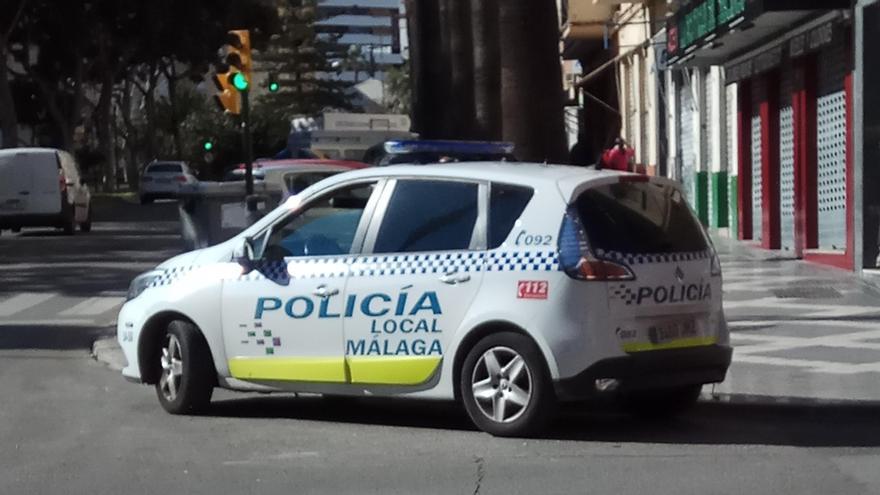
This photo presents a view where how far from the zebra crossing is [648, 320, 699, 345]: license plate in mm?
8794

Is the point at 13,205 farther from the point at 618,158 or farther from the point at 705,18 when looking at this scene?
the point at 705,18

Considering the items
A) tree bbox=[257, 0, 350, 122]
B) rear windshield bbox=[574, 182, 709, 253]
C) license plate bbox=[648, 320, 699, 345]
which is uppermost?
tree bbox=[257, 0, 350, 122]

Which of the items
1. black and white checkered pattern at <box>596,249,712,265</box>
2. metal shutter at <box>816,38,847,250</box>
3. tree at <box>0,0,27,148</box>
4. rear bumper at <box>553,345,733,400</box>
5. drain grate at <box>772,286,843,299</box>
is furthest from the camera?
tree at <box>0,0,27,148</box>

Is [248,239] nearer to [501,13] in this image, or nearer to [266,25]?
[501,13]

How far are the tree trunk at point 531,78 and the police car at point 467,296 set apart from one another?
5.06 m

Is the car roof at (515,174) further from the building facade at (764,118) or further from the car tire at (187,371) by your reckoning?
the building facade at (764,118)

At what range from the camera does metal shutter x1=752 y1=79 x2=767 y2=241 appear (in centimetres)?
2791

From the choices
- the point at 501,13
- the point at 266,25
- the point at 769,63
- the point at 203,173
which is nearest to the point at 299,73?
the point at 203,173

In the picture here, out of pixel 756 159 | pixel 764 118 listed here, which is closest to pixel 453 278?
pixel 764 118

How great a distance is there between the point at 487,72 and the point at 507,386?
24.5 feet

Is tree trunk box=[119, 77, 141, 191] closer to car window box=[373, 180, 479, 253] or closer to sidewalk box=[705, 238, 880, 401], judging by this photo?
sidewalk box=[705, 238, 880, 401]

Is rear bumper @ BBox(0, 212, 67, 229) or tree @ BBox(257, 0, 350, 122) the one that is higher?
tree @ BBox(257, 0, 350, 122)

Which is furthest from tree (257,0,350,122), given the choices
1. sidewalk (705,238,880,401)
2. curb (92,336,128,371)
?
curb (92,336,128,371)

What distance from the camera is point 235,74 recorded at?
856 inches
